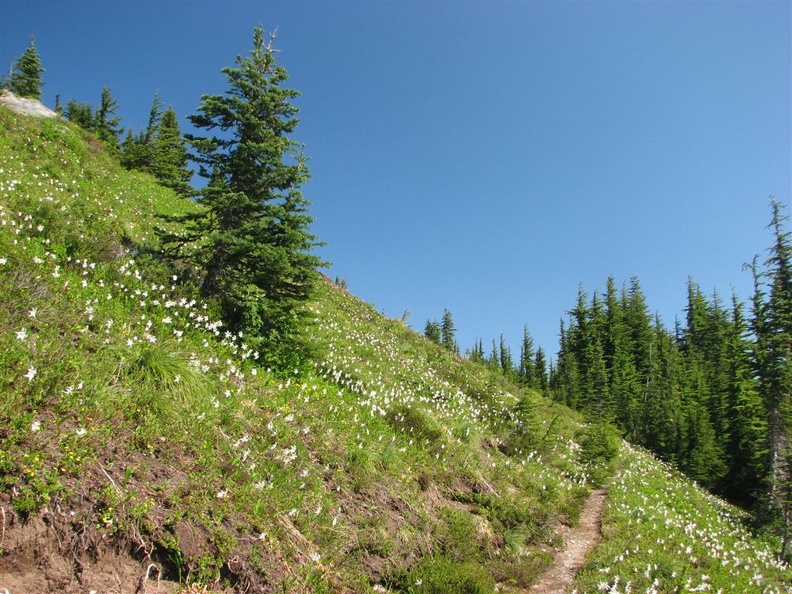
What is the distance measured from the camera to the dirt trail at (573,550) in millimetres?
8902

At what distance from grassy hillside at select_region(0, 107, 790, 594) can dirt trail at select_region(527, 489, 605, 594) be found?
36 cm

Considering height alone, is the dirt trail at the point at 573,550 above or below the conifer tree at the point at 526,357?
below

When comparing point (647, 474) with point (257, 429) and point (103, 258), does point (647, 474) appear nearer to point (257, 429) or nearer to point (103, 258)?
point (257, 429)

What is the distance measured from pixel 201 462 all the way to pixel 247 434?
118 cm

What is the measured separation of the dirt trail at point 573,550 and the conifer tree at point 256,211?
7.36 meters

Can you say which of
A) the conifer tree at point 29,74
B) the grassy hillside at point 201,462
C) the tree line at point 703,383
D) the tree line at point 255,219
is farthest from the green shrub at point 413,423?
the conifer tree at point 29,74

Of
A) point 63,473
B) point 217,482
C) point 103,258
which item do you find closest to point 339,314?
point 103,258

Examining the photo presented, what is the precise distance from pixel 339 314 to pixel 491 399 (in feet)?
26.9

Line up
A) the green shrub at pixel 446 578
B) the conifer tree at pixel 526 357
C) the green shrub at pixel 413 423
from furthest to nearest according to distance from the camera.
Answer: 1. the conifer tree at pixel 526 357
2. the green shrub at pixel 413 423
3. the green shrub at pixel 446 578

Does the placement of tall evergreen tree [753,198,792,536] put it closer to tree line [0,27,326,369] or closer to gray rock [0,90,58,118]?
tree line [0,27,326,369]

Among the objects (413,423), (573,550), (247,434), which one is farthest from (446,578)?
(573,550)

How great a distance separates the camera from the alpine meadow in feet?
14.5

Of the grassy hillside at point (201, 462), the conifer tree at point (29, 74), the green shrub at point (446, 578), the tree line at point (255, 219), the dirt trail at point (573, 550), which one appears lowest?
the dirt trail at point (573, 550)

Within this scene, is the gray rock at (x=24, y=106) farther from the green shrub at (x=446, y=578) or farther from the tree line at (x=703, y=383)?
the tree line at (x=703, y=383)
